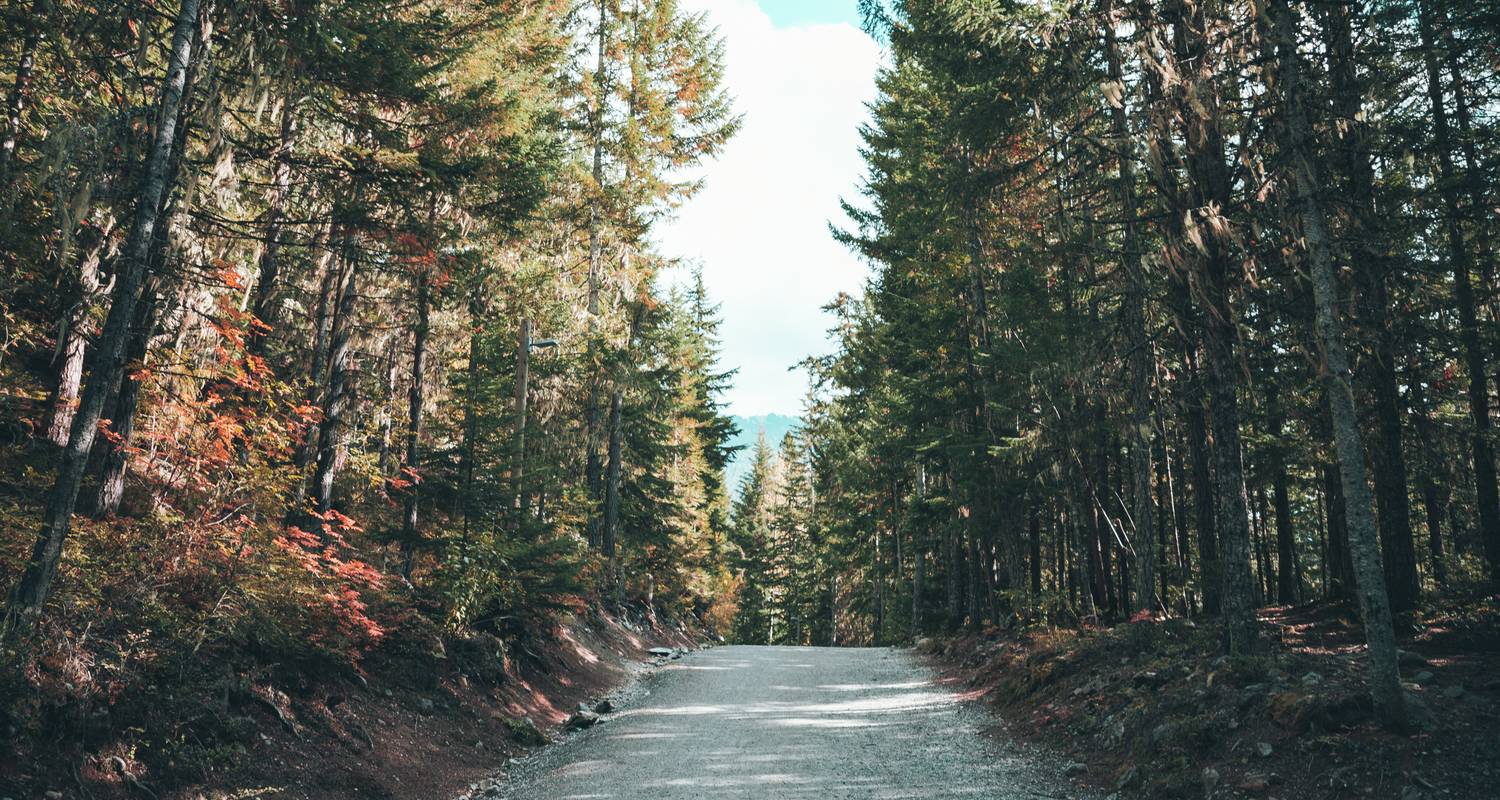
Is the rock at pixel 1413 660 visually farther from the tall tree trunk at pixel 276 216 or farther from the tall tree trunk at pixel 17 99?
the tall tree trunk at pixel 17 99

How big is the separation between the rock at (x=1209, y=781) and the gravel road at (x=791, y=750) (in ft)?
4.73

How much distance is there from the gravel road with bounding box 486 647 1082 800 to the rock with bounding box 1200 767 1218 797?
4.73 ft

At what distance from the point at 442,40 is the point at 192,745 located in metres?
9.77

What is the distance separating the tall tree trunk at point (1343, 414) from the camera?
269 inches

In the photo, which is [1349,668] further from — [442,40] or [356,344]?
[356,344]

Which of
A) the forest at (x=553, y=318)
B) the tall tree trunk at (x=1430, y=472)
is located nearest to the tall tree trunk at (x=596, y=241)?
the forest at (x=553, y=318)

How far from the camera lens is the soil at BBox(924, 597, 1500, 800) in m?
6.44

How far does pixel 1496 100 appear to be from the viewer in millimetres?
12109

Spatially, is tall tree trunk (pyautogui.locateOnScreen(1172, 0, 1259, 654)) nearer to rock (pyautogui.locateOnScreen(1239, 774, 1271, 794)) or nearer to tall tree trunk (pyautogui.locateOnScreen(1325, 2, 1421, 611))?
tall tree trunk (pyautogui.locateOnScreen(1325, 2, 1421, 611))

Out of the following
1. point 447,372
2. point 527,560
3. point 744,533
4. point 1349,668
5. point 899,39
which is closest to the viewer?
point 1349,668

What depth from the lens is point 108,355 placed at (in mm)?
6992

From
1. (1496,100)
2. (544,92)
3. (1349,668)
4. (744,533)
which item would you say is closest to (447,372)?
(544,92)

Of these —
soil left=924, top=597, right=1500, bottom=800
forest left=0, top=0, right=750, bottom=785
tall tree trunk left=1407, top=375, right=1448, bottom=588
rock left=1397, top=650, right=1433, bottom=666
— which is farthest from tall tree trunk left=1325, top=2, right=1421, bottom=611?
forest left=0, top=0, right=750, bottom=785

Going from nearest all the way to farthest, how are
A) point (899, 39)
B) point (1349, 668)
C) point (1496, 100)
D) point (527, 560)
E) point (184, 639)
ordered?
1. point (184, 639)
2. point (1349, 668)
3. point (1496, 100)
4. point (527, 560)
5. point (899, 39)
